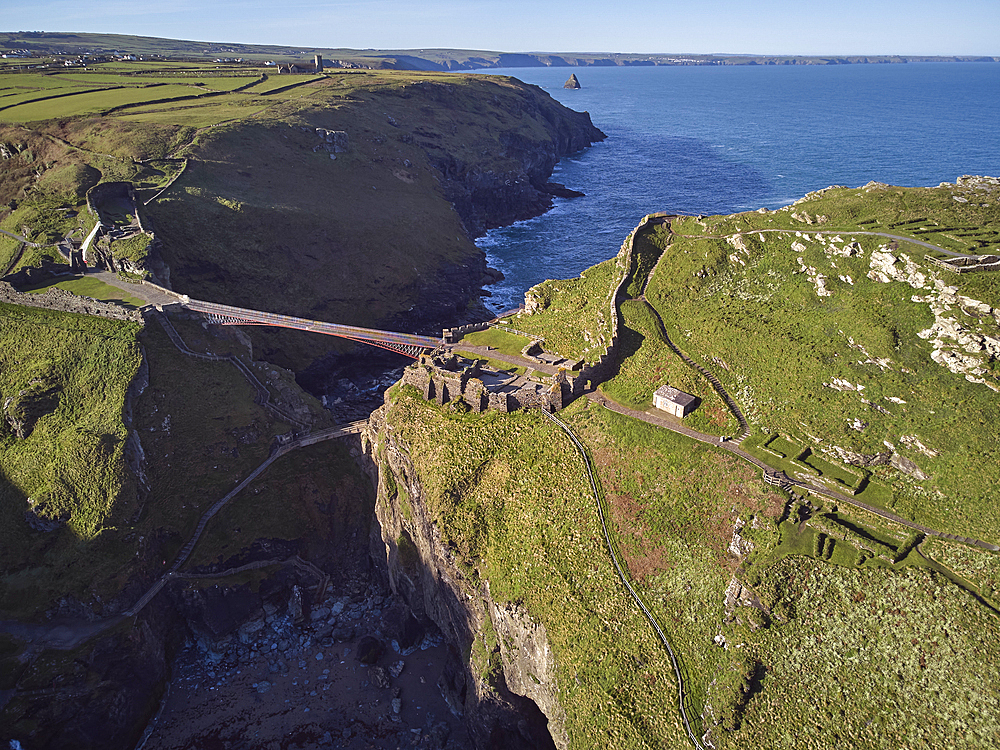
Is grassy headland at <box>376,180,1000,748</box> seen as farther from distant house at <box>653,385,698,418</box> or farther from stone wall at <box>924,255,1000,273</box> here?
distant house at <box>653,385,698,418</box>

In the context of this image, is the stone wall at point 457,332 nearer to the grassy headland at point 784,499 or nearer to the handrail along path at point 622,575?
the grassy headland at point 784,499

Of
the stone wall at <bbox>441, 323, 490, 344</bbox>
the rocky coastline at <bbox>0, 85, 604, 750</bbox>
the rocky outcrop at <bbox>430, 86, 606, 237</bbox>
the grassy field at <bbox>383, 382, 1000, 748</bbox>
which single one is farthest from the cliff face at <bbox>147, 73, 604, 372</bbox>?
the grassy field at <bbox>383, 382, 1000, 748</bbox>

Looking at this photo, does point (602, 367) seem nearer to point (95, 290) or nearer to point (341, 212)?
point (95, 290)

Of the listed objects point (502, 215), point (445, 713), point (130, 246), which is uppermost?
point (130, 246)

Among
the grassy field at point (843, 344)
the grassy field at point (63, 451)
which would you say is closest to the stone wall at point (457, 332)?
the grassy field at point (843, 344)

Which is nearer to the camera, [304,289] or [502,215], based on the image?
[304,289]

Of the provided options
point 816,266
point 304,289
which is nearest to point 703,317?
point 816,266

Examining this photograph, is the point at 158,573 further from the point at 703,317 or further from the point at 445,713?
the point at 703,317
